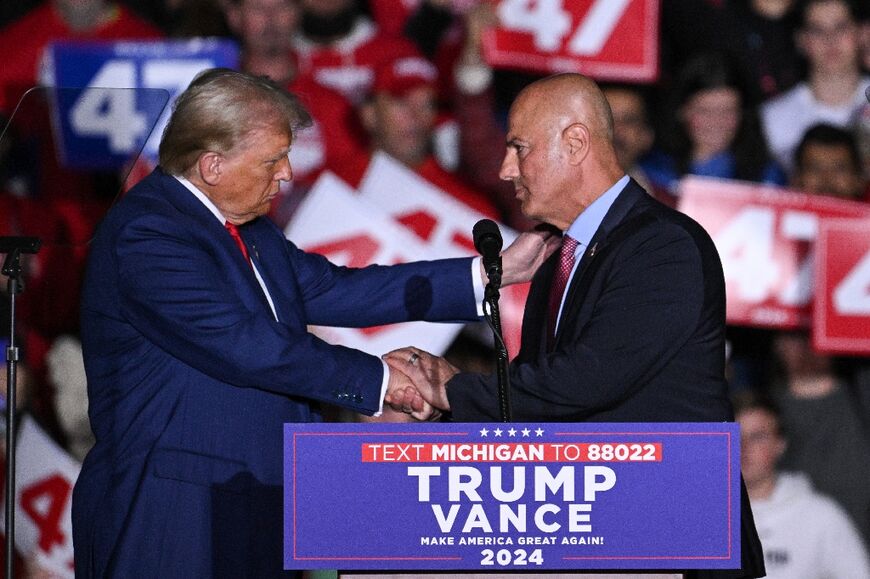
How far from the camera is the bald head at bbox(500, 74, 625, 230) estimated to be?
3.06m

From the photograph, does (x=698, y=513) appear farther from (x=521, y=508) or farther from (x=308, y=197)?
(x=308, y=197)

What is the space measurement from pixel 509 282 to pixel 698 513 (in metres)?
1.18

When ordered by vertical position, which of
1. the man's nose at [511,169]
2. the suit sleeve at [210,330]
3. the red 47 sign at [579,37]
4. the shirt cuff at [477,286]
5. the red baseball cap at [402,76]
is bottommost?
the suit sleeve at [210,330]

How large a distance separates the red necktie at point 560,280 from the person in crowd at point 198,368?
34cm

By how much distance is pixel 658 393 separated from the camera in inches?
110

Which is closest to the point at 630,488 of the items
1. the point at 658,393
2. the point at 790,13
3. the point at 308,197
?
the point at 658,393

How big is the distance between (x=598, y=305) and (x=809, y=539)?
2816mm

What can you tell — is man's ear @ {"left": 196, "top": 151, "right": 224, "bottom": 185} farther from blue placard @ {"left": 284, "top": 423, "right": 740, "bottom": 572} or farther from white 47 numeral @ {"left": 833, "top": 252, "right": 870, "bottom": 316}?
white 47 numeral @ {"left": 833, "top": 252, "right": 870, "bottom": 316}

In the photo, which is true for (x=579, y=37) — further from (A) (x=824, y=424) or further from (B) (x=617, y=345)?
(B) (x=617, y=345)

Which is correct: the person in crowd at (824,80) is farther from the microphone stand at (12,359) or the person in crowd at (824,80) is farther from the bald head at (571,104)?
the microphone stand at (12,359)

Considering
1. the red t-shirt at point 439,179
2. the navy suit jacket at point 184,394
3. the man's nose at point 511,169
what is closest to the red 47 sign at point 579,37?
the red t-shirt at point 439,179

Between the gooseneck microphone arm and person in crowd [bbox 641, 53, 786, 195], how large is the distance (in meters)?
2.92

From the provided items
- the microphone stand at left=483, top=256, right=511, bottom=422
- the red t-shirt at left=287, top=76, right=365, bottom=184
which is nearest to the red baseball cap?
the red t-shirt at left=287, top=76, right=365, bottom=184

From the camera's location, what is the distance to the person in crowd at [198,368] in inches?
112
